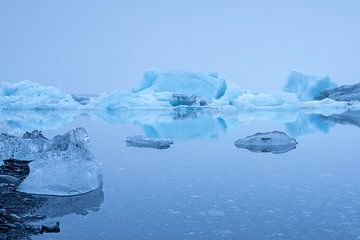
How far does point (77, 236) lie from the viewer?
2805mm

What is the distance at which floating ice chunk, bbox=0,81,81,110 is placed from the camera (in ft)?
77.5

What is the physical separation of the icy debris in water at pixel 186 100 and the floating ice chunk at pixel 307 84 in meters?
10.6

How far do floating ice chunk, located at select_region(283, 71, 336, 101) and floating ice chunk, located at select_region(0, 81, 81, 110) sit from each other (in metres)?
18.6

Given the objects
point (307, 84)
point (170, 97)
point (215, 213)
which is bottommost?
point (215, 213)

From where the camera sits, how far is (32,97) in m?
24.4

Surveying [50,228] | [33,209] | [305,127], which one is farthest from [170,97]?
[50,228]

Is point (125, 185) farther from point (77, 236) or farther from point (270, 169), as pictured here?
point (270, 169)

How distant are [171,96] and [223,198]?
22.2 metres

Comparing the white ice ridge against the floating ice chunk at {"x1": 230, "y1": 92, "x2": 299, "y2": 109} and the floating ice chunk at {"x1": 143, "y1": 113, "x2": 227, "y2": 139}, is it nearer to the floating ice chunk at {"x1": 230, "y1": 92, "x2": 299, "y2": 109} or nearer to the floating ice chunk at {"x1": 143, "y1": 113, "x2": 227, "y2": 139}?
the floating ice chunk at {"x1": 230, "y1": 92, "x2": 299, "y2": 109}

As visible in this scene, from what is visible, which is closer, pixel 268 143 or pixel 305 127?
pixel 268 143

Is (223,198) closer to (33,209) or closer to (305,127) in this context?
(33,209)

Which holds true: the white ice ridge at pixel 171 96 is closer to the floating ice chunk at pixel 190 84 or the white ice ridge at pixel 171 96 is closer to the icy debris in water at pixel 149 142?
the floating ice chunk at pixel 190 84

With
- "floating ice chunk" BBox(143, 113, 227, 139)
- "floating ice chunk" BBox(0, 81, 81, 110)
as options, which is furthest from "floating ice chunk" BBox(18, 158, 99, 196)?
"floating ice chunk" BBox(0, 81, 81, 110)

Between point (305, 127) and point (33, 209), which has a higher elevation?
point (305, 127)
